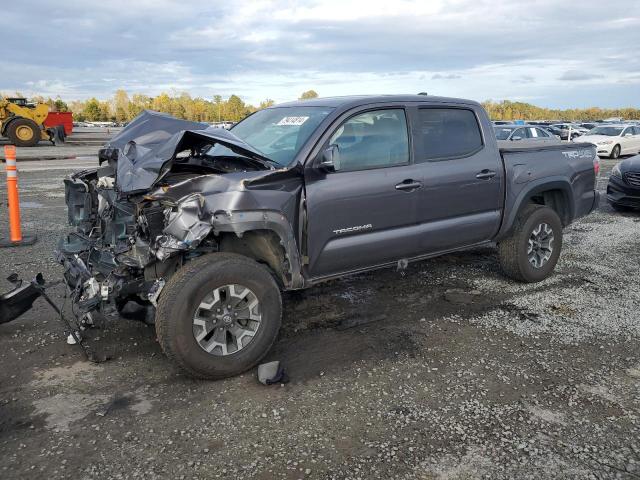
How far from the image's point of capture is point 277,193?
3719 millimetres

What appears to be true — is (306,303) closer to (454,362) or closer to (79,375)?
(454,362)

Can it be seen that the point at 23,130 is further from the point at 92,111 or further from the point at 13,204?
the point at 92,111

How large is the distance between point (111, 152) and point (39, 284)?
1.14 metres

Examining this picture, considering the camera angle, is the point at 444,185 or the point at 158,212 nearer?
the point at 158,212

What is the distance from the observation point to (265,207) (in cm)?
363

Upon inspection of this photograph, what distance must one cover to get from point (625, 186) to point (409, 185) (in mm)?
7205

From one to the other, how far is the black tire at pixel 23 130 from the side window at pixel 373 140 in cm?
2335

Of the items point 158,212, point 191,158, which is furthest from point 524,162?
point 158,212

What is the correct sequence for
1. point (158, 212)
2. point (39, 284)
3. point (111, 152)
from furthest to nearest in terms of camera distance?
point (111, 152) → point (39, 284) → point (158, 212)

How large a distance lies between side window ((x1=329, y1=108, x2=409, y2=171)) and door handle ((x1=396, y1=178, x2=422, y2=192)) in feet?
0.55

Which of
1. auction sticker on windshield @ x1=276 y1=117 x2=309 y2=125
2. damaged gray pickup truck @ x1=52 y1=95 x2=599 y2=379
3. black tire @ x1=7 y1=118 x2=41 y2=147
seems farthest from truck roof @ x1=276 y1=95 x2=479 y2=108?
black tire @ x1=7 y1=118 x2=41 y2=147

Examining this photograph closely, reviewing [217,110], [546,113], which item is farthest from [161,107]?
[546,113]

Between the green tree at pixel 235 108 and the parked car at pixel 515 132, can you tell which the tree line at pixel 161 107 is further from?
the parked car at pixel 515 132

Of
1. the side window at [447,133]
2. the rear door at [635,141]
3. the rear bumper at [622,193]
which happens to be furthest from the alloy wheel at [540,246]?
the rear door at [635,141]
